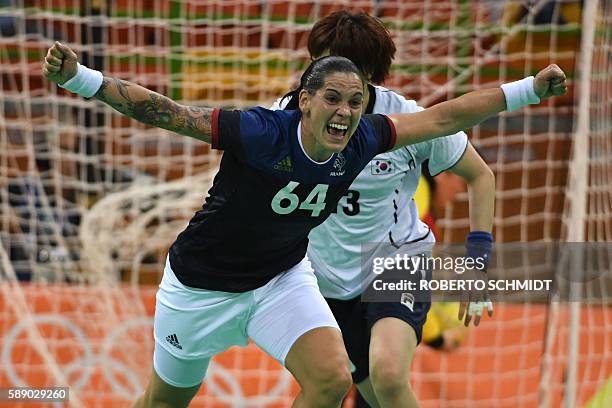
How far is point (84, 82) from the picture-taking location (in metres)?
3.58

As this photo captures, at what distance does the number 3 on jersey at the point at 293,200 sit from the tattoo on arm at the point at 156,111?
0.33m

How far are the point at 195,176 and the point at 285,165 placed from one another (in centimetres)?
346

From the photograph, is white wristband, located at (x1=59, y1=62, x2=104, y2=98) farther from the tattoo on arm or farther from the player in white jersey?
the player in white jersey

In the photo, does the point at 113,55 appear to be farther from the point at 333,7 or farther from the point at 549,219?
the point at 549,219

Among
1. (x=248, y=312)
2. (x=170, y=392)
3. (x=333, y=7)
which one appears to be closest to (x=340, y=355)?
(x=248, y=312)

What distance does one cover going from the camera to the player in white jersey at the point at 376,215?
167 inches

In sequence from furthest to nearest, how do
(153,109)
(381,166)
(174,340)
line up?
(381,166), (174,340), (153,109)

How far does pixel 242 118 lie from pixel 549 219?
4.78 meters

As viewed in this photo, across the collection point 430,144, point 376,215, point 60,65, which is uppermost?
point 60,65

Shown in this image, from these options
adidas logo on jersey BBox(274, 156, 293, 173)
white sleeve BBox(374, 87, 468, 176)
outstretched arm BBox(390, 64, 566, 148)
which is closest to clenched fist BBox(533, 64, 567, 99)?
outstretched arm BBox(390, 64, 566, 148)

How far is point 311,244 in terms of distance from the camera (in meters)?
4.59
